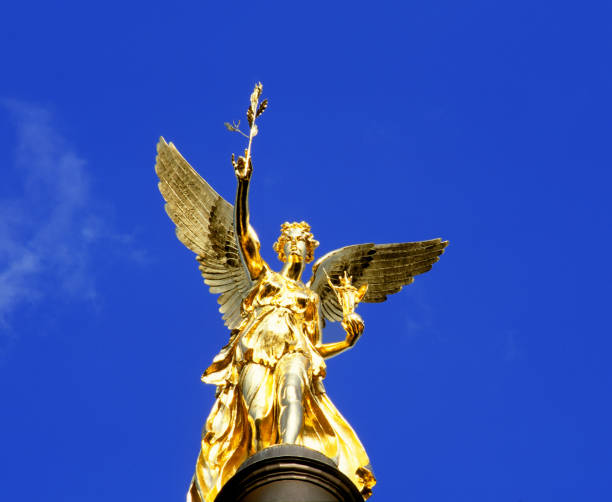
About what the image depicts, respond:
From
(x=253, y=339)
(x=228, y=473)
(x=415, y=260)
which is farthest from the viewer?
(x=415, y=260)

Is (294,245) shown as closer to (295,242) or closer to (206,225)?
(295,242)

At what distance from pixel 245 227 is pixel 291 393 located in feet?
11.7

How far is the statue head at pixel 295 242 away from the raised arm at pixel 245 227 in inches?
26.6

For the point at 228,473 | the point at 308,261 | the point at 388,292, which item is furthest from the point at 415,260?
the point at 228,473

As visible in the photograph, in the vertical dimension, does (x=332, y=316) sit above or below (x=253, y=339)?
above

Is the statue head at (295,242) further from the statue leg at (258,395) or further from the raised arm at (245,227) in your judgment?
the statue leg at (258,395)

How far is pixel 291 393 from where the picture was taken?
1648 cm

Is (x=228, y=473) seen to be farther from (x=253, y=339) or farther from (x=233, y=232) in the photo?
(x=233, y=232)

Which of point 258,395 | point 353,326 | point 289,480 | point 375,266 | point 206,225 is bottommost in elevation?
point 289,480

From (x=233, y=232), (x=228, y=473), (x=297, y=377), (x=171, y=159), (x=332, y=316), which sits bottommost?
(x=228, y=473)

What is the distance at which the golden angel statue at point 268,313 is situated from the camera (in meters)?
16.6

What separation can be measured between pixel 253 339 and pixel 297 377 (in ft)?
4.09

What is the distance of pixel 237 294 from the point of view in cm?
2059

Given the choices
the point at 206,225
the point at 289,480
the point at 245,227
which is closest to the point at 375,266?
the point at 206,225
